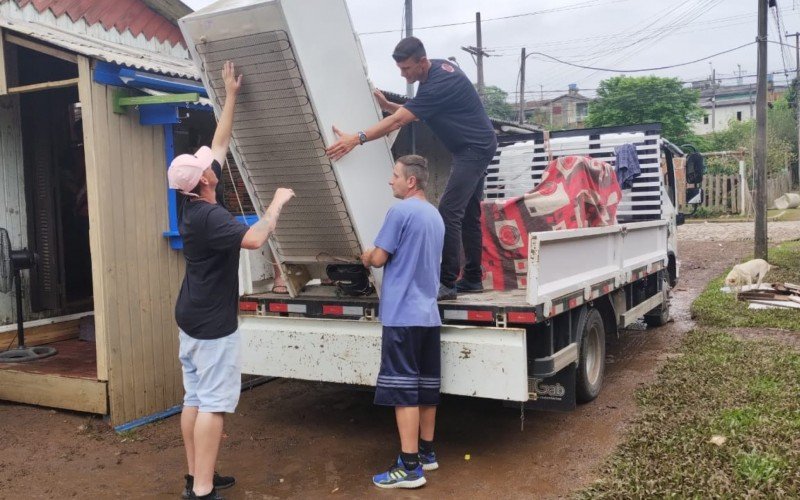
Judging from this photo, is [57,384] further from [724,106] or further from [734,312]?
[724,106]

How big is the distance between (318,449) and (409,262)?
1679 mm

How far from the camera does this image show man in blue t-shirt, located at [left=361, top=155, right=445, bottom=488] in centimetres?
433

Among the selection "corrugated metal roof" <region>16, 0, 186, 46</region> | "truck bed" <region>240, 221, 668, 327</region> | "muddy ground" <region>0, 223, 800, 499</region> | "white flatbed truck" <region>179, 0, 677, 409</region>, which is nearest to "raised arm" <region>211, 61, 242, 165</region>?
"white flatbed truck" <region>179, 0, 677, 409</region>

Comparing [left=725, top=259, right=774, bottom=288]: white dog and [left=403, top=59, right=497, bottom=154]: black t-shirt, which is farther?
[left=725, top=259, right=774, bottom=288]: white dog

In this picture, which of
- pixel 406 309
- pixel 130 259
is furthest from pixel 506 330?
pixel 130 259

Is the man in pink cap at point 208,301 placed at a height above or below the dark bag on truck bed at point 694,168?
below

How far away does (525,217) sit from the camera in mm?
5832

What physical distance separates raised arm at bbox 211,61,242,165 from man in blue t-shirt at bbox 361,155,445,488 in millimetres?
1047

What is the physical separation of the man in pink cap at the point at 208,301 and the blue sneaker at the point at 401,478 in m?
0.97

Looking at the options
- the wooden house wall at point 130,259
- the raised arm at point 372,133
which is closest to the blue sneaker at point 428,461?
the raised arm at point 372,133

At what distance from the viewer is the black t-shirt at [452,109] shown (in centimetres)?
486

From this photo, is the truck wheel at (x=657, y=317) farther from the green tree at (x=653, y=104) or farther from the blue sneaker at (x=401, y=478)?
the green tree at (x=653, y=104)

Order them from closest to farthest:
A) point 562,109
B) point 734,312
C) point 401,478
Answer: point 401,478 → point 734,312 → point 562,109

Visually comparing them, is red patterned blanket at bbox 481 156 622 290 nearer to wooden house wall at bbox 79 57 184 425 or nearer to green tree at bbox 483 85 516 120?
wooden house wall at bbox 79 57 184 425
